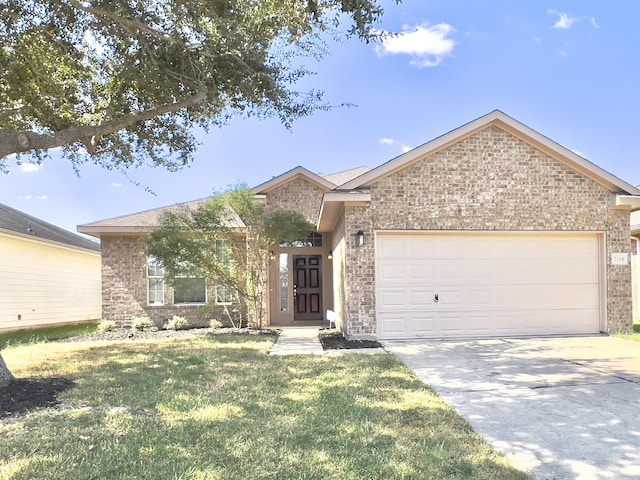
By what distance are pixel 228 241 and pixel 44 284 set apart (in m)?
8.49

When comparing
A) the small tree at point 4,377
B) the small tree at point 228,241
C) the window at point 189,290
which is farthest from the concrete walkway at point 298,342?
the small tree at point 4,377

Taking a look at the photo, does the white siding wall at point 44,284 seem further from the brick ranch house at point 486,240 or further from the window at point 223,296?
the brick ranch house at point 486,240

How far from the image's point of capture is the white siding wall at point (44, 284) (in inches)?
550

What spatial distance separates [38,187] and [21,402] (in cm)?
2063

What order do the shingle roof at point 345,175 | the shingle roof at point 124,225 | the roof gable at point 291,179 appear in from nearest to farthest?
the shingle roof at point 124,225
the roof gable at point 291,179
the shingle roof at point 345,175

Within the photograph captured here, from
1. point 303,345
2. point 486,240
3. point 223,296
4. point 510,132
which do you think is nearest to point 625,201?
point 510,132

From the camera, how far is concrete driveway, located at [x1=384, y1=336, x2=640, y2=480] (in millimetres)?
3488

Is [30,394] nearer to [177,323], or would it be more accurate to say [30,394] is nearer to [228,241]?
[228,241]

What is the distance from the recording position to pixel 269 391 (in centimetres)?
542

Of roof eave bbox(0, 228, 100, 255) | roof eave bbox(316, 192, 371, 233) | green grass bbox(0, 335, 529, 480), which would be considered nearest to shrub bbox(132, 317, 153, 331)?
roof eave bbox(0, 228, 100, 255)

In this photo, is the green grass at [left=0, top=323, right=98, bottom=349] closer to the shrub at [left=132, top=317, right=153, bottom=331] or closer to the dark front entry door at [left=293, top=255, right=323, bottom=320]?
the shrub at [left=132, top=317, right=153, bottom=331]

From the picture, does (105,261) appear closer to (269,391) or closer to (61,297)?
(61,297)

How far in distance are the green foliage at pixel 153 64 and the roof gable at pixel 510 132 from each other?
1.87m

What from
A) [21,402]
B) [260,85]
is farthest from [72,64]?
[21,402]
